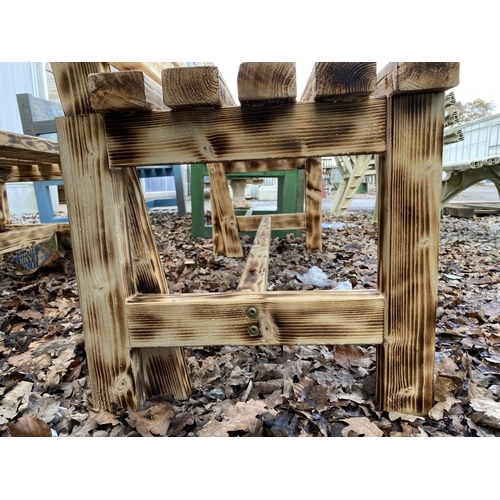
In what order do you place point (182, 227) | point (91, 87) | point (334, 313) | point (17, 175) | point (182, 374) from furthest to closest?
point (182, 227), point (17, 175), point (182, 374), point (334, 313), point (91, 87)

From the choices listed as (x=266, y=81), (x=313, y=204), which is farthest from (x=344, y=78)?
(x=313, y=204)

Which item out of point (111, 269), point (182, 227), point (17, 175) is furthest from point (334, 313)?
point (182, 227)

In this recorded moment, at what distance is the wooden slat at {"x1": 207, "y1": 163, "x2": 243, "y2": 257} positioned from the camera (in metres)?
3.81

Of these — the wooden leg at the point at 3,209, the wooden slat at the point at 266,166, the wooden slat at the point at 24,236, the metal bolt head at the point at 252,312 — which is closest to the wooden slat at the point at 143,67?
the metal bolt head at the point at 252,312

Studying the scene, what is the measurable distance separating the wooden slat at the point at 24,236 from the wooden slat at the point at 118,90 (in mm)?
2101

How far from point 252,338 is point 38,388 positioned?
91cm

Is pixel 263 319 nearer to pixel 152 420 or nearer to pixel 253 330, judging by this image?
pixel 253 330

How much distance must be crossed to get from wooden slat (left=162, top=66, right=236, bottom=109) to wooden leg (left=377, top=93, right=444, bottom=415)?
0.48m

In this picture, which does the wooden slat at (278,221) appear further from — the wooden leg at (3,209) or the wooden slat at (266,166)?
the wooden leg at (3,209)

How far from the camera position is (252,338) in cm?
117

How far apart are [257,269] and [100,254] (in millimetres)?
870

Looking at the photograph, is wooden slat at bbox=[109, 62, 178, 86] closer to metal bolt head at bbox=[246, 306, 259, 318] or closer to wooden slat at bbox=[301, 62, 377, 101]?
wooden slat at bbox=[301, 62, 377, 101]

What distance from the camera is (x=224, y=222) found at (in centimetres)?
384

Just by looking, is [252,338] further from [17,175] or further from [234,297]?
[17,175]
